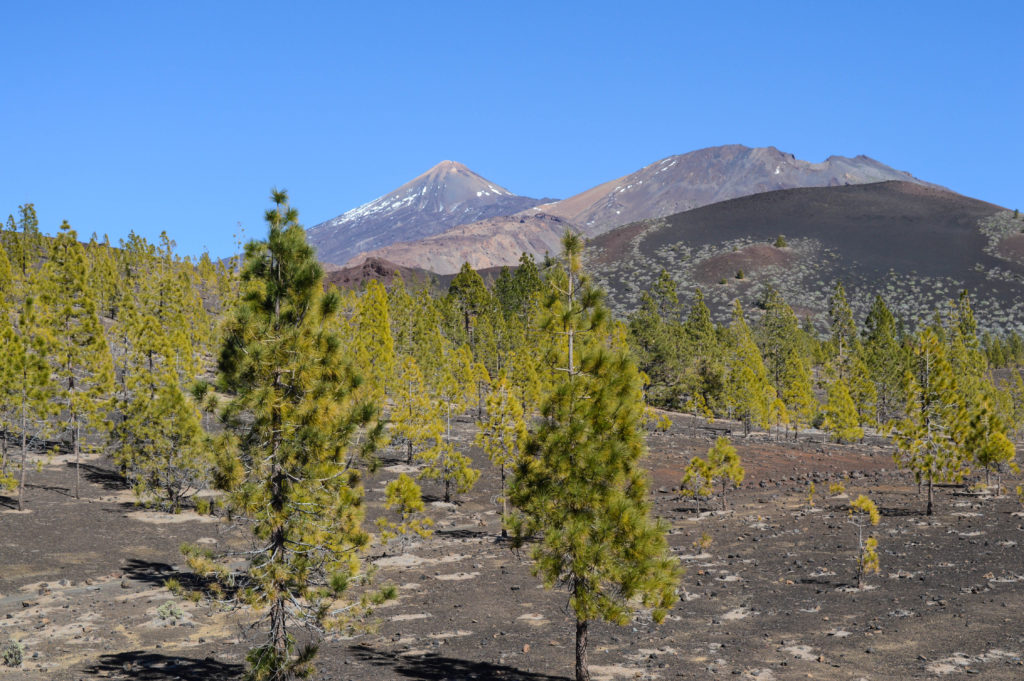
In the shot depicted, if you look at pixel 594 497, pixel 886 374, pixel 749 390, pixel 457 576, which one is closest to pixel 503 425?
pixel 457 576

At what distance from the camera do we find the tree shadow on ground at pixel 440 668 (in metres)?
16.1

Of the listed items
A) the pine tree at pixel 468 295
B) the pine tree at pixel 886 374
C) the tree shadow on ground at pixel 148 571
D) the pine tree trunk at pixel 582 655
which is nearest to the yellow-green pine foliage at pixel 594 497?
the pine tree trunk at pixel 582 655

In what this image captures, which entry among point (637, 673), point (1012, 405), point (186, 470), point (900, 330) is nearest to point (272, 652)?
point (637, 673)

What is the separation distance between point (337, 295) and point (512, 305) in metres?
79.0

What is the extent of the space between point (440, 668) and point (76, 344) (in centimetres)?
2769

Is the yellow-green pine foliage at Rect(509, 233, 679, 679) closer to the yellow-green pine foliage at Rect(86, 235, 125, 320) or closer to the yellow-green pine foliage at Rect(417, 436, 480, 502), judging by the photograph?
the yellow-green pine foliage at Rect(417, 436, 480, 502)

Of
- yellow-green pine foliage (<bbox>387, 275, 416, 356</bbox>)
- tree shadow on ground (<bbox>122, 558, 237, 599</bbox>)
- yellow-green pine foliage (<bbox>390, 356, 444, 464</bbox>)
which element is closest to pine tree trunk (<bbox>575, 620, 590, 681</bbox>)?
tree shadow on ground (<bbox>122, 558, 237, 599</bbox>)

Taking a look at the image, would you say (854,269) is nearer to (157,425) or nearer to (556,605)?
(157,425)

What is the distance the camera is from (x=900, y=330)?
11844 cm

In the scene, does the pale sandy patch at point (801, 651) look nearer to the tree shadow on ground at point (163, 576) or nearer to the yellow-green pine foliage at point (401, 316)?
the tree shadow on ground at point (163, 576)

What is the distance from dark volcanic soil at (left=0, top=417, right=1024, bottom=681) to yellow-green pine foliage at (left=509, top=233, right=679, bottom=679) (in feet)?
9.36

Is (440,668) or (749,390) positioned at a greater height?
(749,390)

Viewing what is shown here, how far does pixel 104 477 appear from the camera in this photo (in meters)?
39.7

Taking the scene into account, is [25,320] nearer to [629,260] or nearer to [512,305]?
[512,305]
